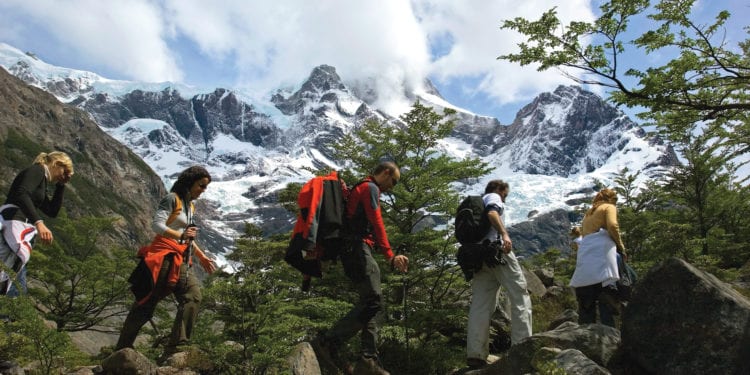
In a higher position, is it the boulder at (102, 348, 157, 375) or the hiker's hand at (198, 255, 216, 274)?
the hiker's hand at (198, 255, 216, 274)

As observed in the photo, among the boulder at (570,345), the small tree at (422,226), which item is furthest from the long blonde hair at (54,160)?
the boulder at (570,345)

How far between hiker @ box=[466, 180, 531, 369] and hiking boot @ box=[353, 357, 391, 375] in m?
1.20

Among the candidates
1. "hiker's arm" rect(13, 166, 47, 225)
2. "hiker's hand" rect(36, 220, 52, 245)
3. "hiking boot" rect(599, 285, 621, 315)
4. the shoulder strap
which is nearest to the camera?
"hiking boot" rect(599, 285, 621, 315)

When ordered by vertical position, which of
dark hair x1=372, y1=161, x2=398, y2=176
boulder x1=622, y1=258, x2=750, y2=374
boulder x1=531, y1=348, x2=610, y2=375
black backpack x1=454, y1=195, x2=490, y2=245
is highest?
dark hair x1=372, y1=161, x2=398, y2=176

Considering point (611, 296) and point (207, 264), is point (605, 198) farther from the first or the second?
point (207, 264)

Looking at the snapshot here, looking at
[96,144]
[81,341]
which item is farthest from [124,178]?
[81,341]

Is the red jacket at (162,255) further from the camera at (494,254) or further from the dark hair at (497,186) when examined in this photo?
the dark hair at (497,186)

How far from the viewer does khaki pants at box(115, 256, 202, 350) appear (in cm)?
519

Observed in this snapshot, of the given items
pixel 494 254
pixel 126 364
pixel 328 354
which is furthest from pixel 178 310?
pixel 494 254

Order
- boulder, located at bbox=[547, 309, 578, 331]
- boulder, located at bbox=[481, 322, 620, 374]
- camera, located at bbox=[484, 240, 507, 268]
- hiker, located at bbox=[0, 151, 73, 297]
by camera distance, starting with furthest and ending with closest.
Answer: boulder, located at bbox=[547, 309, 578, 331] < camera, located at bbox=[484, 240, 507, 268] < hiker, located at bbox=[0, 151, 73, 297] < boulder, located at bbox=[481, 322, 620, 374]

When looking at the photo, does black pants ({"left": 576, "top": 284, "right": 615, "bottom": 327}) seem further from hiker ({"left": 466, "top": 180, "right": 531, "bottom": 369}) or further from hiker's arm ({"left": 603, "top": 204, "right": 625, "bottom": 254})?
hiker ({"left": 466, "top": 180, "right": 531, "bottom": 369})

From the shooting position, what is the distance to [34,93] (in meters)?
186

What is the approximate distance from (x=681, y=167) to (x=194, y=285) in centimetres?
1682

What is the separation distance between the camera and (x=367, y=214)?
16.7 feet
